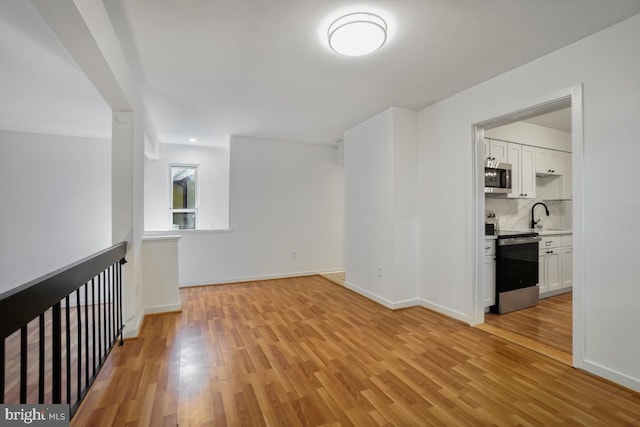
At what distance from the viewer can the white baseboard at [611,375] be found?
6.24 ft

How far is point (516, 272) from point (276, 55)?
3605 mm

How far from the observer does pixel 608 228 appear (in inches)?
80.0

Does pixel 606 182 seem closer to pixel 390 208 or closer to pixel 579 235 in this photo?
pixel 579 235

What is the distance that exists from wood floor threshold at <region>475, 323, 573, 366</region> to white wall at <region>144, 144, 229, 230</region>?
16.3 ft

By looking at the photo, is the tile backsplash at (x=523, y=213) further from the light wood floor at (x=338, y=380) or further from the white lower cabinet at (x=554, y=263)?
the light wood floor at (x=338, y=380)

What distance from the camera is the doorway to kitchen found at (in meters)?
2.29

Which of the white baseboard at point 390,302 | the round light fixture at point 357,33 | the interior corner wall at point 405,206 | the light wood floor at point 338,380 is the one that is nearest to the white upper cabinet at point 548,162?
the interior corner wall at point 405,206

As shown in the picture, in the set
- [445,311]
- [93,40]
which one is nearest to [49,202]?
[93,40]

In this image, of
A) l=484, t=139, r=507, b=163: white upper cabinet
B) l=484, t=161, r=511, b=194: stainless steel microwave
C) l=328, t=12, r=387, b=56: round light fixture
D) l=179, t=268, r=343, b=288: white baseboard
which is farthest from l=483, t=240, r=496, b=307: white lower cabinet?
l=179, t=268, r=343, b=288: white baseboard

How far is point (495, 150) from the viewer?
Result: 3.92 meters

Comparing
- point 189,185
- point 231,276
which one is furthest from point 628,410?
point 189,185

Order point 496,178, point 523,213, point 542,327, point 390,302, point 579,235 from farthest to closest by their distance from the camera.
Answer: point 523,213 → point 496,178 → point 390,302 → point 542,327 → point 579,235

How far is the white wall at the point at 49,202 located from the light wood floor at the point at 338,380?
2521mm

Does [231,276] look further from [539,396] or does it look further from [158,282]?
[539,396]
